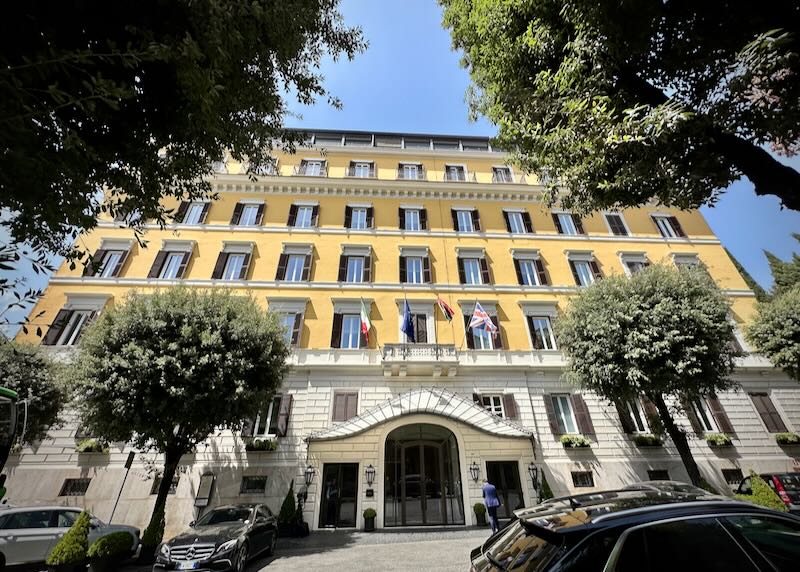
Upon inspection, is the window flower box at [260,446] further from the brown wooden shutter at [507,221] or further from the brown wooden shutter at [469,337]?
the brown wooden shutter at [507,221]

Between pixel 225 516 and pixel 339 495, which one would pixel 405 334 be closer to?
pixel 339 495

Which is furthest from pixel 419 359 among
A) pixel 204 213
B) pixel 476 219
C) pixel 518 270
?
pixel 204 213

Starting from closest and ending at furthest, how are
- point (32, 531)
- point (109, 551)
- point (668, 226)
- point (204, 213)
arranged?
1. point (109, 551)
2. point (32, 531)
3. point (204, 213)
4. point (668, 226)

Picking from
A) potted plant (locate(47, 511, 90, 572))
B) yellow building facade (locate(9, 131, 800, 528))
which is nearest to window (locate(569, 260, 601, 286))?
yellow building facade (locate(9, 131, 800, 528))

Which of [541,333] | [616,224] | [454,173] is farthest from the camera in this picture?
[454,173]

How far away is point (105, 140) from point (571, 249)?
1931cm

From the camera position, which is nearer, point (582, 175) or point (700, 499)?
point (700, 499)

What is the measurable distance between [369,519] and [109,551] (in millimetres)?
7040

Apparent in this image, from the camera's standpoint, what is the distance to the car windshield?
332 inches

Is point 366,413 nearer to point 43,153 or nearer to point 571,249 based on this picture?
point 43,153

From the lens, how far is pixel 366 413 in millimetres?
12562

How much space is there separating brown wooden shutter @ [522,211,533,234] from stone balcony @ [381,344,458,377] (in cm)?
890

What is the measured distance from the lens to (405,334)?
603 inches

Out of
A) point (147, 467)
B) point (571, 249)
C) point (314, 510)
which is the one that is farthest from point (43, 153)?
point (571, 249)
